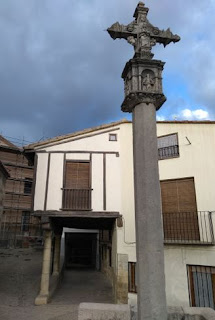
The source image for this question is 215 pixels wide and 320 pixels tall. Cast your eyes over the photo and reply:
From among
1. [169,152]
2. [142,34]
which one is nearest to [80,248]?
[169,152]

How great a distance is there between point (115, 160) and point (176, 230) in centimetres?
404

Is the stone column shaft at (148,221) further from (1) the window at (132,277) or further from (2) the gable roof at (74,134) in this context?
(2) the gable roof at (74,134)

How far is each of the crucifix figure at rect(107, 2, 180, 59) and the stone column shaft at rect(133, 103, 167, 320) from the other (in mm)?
1165

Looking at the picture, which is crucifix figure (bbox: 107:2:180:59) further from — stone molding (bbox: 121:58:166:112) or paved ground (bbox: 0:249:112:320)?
paved ground (bbox: 0:249:112:320)

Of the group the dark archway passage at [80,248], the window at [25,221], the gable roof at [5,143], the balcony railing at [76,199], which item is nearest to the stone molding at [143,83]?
the balcony railing at [76,199]

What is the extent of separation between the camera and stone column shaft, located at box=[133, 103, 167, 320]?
3709 mm

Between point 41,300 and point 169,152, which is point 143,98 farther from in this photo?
point 41,300

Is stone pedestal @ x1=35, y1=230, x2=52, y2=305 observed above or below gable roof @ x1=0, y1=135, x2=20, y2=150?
below

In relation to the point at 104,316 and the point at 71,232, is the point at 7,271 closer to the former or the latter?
the point at 71,232

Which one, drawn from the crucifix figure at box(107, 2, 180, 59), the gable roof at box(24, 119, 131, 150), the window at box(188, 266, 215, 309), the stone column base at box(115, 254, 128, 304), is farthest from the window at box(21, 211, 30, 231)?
the crucifix figure at box(107, 2, 180, 59)

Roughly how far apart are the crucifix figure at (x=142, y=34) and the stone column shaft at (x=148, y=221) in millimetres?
1165

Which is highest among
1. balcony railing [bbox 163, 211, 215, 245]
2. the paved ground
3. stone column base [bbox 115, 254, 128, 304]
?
balcony railing [bbox 163, 211, 215, 245]

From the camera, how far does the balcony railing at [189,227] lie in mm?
9091

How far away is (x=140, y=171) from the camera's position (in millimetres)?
4234
